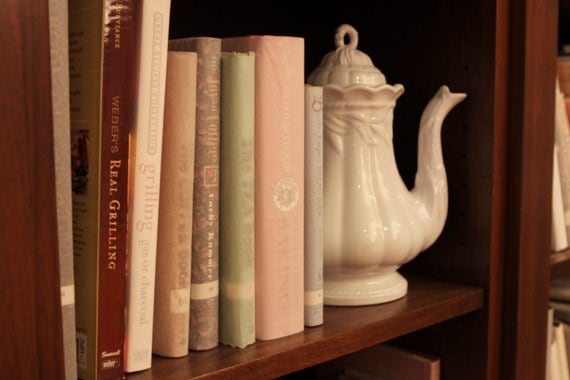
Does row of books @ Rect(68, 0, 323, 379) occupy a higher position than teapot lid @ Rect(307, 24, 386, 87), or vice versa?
teapot lid @ Rect(307, 24, 386, 87)

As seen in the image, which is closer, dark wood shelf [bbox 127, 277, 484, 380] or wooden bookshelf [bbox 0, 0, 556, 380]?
dark wood shelf [bbox 127, 277, 484, 380]

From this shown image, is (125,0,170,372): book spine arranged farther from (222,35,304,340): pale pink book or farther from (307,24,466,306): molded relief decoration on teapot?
(307,24,466,306): molded relief decoration on teapot

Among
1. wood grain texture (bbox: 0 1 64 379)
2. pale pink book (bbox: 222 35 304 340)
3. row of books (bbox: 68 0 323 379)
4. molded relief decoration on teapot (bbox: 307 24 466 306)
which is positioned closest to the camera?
wood grain texture (bbox: 0 1 64 379)

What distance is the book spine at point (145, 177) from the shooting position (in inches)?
20.0

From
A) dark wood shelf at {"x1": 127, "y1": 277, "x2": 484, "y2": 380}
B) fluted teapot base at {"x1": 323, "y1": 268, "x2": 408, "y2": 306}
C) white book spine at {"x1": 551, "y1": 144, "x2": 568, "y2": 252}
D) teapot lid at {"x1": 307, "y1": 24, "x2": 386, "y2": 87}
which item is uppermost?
teapot lid at {"x1": 307, "y1": 24, "x2": 386, "y2": 87}

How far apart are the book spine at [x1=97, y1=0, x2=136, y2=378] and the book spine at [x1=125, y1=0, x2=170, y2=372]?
0.04 ft

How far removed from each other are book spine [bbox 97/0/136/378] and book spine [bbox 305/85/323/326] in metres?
0.19

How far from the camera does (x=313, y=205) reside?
642 mm

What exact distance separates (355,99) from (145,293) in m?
0.29

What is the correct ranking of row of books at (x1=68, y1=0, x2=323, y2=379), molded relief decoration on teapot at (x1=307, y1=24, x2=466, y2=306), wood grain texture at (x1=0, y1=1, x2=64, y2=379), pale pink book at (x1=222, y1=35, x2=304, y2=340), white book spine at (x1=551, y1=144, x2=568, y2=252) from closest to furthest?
wood grain texture at (x1=0, y1=1, x2=64, y2=379)
row of books at (x1=68, y1=0, x2=323, y2=379)
pale pink book at (x1=222, y1=35, x2=304, y2=340)
molded relief decoration on teapot at (x1=307, y1=24, x2=466, y2=306)
white book spine at (x1=551, y1=144, x2=568, y2=252)

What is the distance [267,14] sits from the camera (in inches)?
37.0


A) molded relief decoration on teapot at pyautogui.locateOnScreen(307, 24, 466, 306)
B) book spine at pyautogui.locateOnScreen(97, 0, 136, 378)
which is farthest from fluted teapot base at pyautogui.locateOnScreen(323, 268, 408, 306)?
book spine at pyautogui.locateOnScreen(97, 0, 136, 378)

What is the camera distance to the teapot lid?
70cm

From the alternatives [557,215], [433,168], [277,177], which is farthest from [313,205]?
[557,215]
